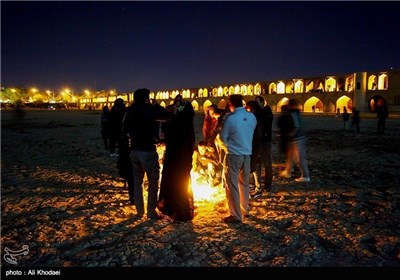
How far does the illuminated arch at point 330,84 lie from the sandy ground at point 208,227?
37.6m

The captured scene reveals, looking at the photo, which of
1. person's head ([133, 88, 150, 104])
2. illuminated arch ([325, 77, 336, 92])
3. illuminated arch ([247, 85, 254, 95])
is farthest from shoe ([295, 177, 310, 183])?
illuminated arch ([247, 85, 254, 95])

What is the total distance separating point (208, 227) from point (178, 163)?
0.94 metres

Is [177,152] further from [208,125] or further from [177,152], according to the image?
[208,125]

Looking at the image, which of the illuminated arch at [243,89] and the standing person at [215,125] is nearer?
the standing person at [215,125]

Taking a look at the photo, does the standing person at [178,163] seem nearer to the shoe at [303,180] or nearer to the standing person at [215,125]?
the standing person at [215,125]

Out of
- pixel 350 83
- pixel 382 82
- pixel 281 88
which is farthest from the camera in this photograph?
pixel 281 88

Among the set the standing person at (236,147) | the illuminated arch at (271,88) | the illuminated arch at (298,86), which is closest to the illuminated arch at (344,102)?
the illuminated arch at (298,86)

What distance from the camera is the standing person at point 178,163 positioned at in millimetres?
4074

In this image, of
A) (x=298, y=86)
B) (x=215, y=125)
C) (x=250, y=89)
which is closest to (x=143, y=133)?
(x=215, y=125)

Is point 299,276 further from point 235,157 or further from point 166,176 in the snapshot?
point 166,176

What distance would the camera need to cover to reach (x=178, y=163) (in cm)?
416

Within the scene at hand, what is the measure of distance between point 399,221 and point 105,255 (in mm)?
3904

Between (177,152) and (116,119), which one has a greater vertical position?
(116,119)

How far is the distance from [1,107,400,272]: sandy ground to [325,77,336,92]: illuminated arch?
37.6 m
